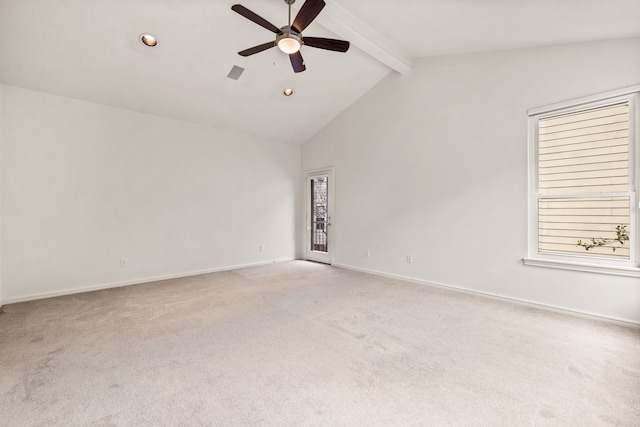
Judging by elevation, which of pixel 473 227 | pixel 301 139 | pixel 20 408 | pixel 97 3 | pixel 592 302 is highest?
pixel 97 3

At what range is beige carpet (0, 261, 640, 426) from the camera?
1.63 meters

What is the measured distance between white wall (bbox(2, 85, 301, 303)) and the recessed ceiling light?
4.86 feet

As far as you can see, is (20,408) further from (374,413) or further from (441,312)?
(441,312)

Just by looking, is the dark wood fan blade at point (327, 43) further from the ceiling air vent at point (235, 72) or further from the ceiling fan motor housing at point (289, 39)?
the ceiling air vent at point (235, 72)

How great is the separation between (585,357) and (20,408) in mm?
3966

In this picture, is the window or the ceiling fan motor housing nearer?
the ceiling fan motor housing

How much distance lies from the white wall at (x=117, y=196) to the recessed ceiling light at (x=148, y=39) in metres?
1.48

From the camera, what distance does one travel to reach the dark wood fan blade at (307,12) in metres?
2.31

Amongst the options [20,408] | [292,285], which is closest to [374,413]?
[20,408]

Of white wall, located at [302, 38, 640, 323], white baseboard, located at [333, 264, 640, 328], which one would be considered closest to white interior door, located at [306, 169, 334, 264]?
white wall, located at [302, 38, 640, 323]

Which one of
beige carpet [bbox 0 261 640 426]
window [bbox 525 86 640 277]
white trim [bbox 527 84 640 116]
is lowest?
beige carpet [bbox 0 261 640 426]

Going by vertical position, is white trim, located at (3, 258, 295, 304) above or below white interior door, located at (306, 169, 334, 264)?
below

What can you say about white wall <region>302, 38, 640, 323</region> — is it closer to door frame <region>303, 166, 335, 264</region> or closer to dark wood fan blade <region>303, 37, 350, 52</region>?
door frame <region>303, 166, 335, 264</region>

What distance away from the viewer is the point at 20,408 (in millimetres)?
1659
